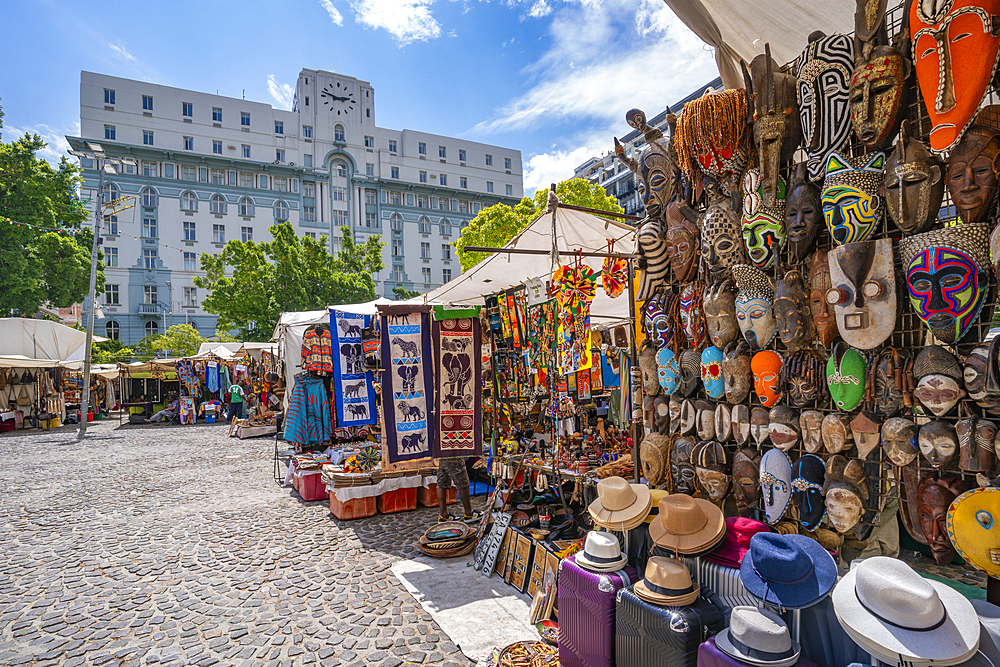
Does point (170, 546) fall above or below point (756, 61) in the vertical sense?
below

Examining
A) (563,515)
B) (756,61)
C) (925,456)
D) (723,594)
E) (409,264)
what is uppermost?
(409,264)

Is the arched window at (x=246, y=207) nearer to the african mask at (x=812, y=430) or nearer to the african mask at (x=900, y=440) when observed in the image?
the african mask at (x=812, y=430)

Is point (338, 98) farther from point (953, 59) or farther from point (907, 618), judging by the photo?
point (907, 618)

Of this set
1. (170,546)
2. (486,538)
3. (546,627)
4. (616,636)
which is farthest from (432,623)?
(170,546)

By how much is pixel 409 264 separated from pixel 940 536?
141 feet

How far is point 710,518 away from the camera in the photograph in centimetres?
251

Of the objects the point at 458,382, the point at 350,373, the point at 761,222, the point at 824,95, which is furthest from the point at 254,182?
the point at 824,95

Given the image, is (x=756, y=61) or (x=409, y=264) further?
(x=409, y=264)

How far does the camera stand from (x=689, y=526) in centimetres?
248

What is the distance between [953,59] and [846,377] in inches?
47.8

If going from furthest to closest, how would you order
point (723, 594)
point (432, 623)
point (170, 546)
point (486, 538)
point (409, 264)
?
point (409, 264) < point (170, 546) < point (486, 538) < point (432, 623) < point (723, 594)

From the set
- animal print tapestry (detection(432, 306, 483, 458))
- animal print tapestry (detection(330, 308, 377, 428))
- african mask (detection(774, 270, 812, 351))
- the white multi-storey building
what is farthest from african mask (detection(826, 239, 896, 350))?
the white multi-storey building

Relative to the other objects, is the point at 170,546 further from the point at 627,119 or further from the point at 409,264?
the point at 409,264

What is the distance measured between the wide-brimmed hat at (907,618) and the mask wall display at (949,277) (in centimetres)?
86
